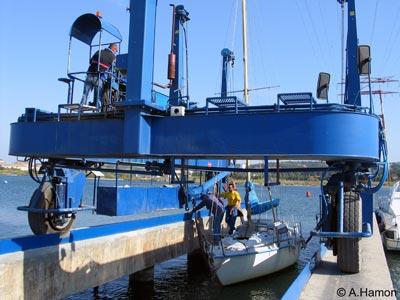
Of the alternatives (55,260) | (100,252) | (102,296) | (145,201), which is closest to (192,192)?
(145,201)

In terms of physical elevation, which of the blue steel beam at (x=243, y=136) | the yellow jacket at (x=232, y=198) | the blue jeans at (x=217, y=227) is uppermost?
the blue steel beam at (x=243, y=136)

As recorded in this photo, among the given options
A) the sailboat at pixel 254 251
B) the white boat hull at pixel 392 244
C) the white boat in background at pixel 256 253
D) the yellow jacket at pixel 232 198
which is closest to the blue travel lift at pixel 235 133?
the sailboat at pixel 254 251

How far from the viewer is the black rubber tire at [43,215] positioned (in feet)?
A: 40.9

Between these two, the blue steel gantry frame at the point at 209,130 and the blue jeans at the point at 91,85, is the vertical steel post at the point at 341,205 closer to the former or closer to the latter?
the blue steel gantry frame at the point at 209,130

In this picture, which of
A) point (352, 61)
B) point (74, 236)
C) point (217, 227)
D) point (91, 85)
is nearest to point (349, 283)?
point (352, 61)

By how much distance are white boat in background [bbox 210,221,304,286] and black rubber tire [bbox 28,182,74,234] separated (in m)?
4.69

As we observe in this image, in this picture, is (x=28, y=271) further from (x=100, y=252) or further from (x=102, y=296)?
(x=102, y=296)

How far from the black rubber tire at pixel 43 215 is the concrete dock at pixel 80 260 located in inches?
49.1

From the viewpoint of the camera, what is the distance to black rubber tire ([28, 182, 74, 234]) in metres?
12.5

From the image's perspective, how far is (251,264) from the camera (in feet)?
49.9

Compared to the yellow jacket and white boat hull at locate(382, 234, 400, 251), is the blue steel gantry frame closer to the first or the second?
the yellow jacket

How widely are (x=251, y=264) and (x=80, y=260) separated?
19.5ft

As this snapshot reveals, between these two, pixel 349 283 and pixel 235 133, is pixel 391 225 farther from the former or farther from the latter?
pixel 235 133

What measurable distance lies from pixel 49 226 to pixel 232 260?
17.6 feet
